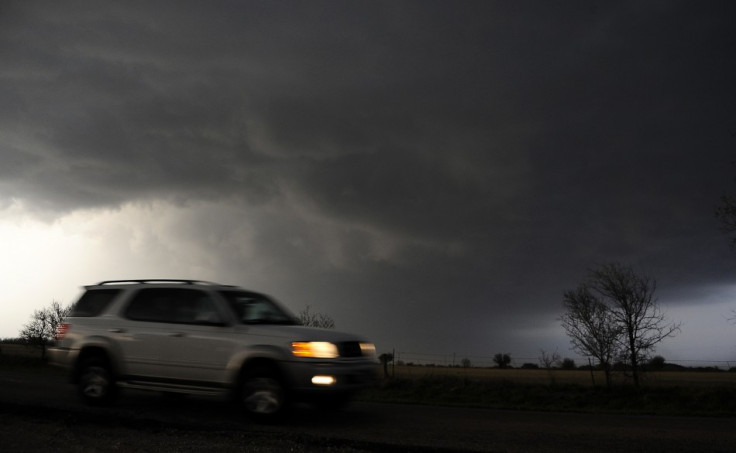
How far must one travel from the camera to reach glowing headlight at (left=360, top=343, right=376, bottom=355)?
873 centimetres

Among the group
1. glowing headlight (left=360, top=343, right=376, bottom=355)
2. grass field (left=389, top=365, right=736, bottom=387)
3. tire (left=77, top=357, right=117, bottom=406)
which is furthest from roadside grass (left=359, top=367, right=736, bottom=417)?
tire (left=77, top=357, right=117, bottom=406)

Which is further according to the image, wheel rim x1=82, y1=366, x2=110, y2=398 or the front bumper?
wheel rim x1=82, y1=366, x2=110, y2=398

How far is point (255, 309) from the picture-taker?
909 centimetres

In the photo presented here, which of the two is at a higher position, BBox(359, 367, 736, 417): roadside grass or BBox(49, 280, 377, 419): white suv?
BBox(49, 280, 377, 419): white suv

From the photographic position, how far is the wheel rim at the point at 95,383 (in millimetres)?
9477

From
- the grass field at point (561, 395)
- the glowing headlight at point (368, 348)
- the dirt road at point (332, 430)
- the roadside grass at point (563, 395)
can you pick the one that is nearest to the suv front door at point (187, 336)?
the dirt road at point (332, 430)

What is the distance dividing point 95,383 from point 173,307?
1.94 meters

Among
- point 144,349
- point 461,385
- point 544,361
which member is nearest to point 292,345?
point 144,349

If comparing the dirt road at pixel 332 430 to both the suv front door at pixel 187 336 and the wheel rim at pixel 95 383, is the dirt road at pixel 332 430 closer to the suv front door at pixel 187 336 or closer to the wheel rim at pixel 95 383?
the wheel rim at pixel 95 383

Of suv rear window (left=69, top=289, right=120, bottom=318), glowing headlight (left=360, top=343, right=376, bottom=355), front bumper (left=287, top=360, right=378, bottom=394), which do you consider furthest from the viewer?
suv rear window (left=69, top=289, right=120, bottom=318)

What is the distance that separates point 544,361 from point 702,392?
21.6m

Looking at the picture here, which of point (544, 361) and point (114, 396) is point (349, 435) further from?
point (544, 361)

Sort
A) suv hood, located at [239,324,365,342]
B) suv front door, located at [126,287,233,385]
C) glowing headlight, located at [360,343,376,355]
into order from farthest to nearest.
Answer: glowing headlight, located at [360,343,376,355] → suv front door, located at [126,287,233,385] → suv hood, located at [239,324,365,342]

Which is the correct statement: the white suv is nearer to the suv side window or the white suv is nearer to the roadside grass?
the suv side window
